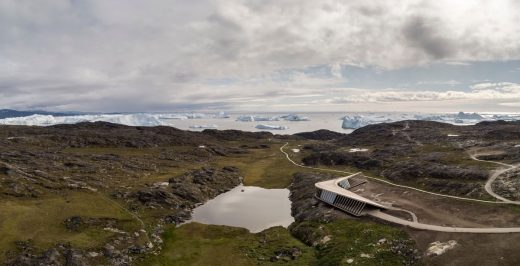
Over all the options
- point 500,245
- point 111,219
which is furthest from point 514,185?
point 111,219

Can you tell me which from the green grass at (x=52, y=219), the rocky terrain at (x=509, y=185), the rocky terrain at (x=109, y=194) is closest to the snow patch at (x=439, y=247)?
the rocky terrain at (x=509, y=185)

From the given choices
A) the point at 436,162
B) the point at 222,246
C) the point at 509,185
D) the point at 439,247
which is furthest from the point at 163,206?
the point at 436,162

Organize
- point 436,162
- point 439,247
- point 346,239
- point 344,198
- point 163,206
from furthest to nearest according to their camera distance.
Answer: point 436,162
point 163,206
point 344,198
point 346,239
point 439,247

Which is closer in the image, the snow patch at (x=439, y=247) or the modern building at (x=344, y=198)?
the snow patch at (x=439, y=247)

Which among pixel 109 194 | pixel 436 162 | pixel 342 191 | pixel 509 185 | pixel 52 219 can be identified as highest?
pixel 509 185

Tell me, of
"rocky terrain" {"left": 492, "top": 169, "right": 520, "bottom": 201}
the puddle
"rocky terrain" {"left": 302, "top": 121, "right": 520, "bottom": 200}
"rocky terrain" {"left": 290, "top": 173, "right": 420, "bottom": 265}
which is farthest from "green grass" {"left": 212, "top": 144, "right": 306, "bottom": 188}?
"rocky terrain" {"left": 492, "top": 169, "right": 520, "bottom": 201}

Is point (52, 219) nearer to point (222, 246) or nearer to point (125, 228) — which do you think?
point (125, 228)

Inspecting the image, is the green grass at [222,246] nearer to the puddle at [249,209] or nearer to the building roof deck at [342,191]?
the puddle at [249,209]
